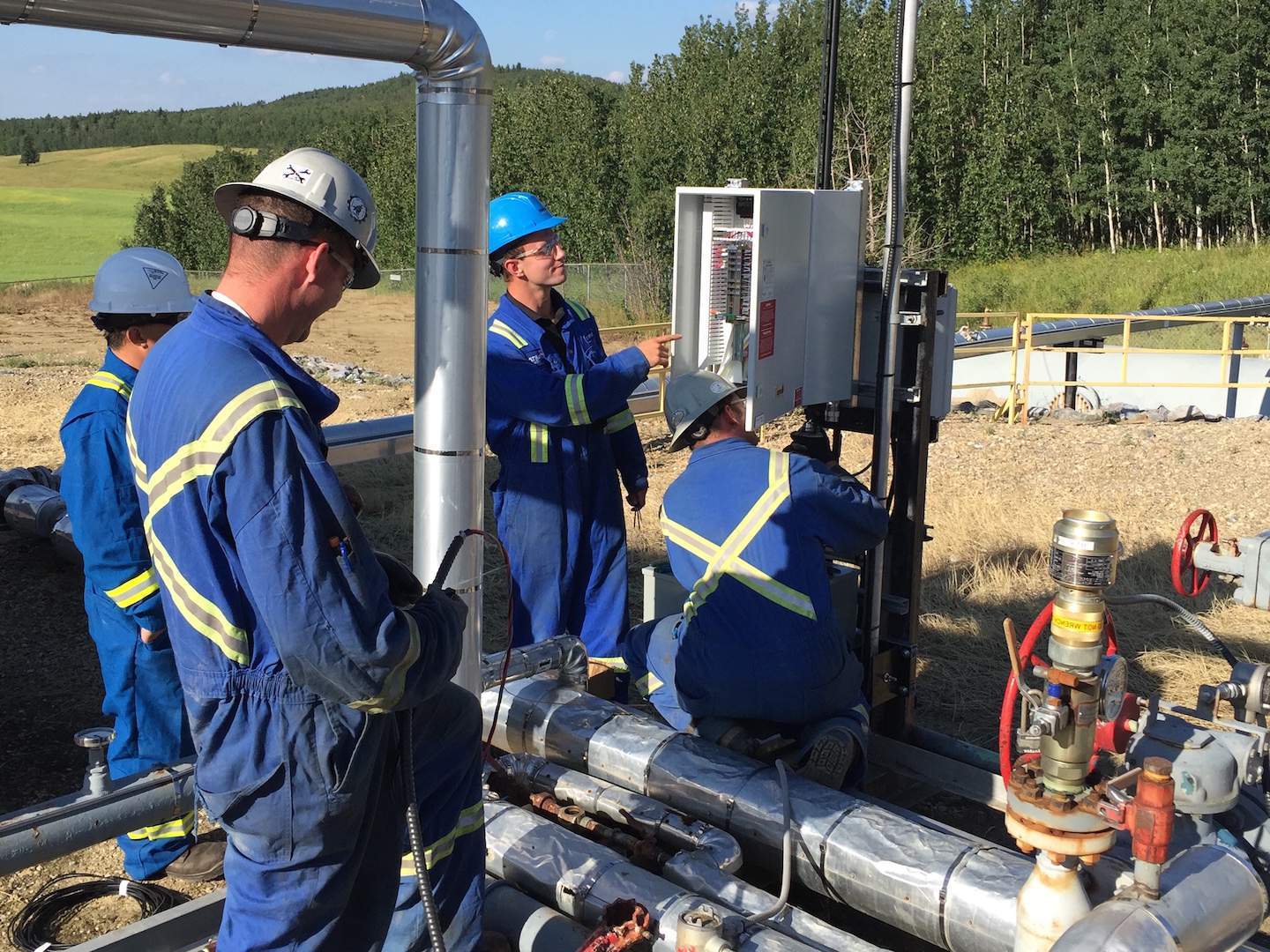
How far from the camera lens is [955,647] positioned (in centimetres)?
588

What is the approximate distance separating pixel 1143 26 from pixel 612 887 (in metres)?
44.4

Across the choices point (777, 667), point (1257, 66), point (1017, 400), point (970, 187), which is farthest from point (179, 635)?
point (1257, 66)

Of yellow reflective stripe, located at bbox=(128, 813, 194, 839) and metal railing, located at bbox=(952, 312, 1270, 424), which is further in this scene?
metal railing, located at bbox=(952, 312, 1270, 424)

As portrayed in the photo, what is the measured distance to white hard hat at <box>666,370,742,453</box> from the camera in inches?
148

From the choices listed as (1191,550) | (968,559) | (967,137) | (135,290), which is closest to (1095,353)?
(968,559)

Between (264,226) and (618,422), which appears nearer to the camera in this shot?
(264,226)

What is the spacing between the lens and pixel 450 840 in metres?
2.82

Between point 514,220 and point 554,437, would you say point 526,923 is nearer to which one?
point 554,437

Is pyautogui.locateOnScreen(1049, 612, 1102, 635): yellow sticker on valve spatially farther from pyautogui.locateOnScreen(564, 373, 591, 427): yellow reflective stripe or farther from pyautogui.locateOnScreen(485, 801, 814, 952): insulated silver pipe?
pyautogui.locateOnScreen(564, 373, 591, 427): yellow reflective stripe

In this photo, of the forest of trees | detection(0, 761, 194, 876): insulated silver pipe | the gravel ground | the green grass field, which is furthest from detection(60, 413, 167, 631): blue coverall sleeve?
the green grass field

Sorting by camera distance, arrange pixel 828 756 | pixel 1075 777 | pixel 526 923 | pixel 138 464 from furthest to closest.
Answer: pixel 828 756
pixel 526 923
pixel 1075 777
pixel 138 464

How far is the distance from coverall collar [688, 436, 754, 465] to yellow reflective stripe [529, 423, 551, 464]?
0.97m

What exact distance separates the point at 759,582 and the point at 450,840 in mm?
1209

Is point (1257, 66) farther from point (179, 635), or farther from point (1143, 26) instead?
point (179, 635)
